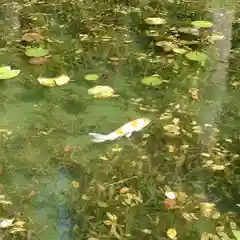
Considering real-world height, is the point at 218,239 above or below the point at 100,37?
below

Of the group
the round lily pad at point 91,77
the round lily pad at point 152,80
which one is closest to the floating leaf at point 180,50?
the round lily pad at point 152,80

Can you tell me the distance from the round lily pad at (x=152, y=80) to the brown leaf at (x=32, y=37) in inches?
32.5

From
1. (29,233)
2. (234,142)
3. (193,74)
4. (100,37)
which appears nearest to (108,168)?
(29,233)

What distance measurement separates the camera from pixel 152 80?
2.35 meters

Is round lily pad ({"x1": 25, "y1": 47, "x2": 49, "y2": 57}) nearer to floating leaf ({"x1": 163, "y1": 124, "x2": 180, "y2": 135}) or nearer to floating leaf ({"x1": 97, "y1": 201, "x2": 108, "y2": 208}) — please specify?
floating leaf ({"x1": 163, "y1": 124, "x2": 180, "y2": 135})

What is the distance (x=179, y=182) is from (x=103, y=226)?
372 mm

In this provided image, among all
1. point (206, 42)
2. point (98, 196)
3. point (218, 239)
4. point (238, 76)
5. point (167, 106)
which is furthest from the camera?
point (206, 42)

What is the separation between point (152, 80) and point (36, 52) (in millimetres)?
741

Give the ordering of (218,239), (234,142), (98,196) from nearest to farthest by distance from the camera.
A: (218,239)
(98,196)
(234,142)

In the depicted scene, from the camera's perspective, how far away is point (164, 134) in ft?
6.43

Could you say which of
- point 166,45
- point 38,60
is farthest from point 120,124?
point 166,45

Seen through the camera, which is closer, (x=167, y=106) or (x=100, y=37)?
(x=167, y=106)

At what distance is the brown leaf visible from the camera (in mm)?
2779

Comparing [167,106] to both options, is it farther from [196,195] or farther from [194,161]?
[196,195]
